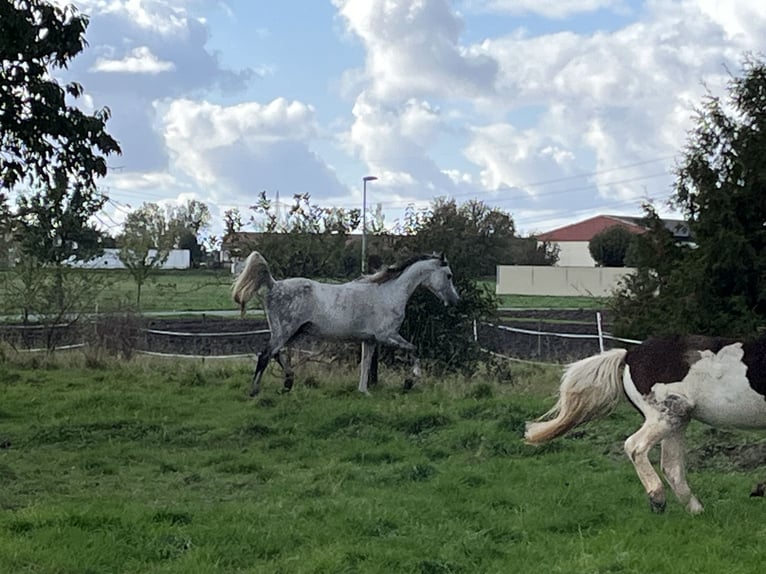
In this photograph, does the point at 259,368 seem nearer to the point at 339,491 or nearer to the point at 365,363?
the point at 365,363

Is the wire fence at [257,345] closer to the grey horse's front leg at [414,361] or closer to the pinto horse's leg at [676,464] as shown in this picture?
the grey horse's front leg at [414,361]

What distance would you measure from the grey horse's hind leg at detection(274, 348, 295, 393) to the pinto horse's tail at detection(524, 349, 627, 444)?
22.6 ft

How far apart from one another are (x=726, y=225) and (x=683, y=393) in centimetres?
528

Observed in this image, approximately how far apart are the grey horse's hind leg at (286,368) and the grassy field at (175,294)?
3.45m

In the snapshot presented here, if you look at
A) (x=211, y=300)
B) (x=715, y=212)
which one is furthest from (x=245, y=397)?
(x=211, y=300)

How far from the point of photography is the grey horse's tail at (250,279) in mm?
13227

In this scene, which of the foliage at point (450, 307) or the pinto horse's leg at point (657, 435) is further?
the foliage at point (450, 307)

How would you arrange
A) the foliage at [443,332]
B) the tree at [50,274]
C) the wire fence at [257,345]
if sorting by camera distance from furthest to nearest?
the wire fence at [257,345] → the tree at [50,274] → the foliage at [443,332]

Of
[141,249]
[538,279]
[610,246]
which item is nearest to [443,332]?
[141,249]

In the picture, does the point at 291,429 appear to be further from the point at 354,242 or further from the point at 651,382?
the point at 354,242

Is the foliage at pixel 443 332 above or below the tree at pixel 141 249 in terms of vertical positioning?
below

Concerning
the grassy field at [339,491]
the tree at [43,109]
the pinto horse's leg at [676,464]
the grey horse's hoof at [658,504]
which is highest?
the tree at [43,109]

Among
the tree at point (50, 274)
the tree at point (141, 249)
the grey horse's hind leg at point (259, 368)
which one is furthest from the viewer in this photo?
the tree at point (141, 249)

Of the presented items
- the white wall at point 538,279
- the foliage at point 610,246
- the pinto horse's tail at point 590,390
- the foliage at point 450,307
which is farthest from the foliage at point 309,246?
the foliage at point 610,246
